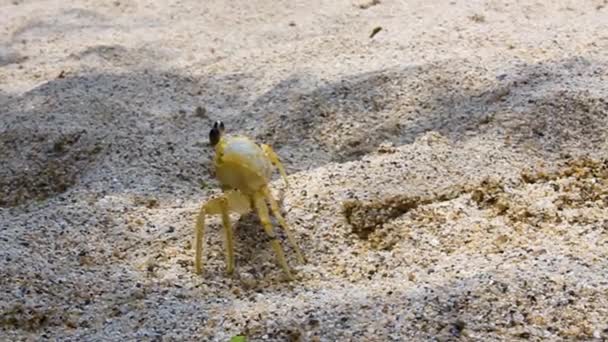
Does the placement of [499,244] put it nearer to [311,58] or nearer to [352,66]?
[352,66]

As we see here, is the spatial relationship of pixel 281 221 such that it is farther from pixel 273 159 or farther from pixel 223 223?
pixel 273 159

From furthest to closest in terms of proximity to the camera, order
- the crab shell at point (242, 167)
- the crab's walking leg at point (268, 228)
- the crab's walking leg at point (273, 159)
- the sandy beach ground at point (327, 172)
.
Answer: the crab's walking leg at point (273, 159) → the crab shell at point (242, 167) → the crab's walking leg at point (268, 228) → the sandy beach ground at point (327, 172)

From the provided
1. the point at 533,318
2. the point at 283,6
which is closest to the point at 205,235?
the point at 533,318

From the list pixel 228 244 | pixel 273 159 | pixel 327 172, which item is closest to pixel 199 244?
pixel 228 244

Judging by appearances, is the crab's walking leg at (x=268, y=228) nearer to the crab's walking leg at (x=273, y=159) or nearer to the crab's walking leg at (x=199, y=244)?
the crab's walking leg at (x=199, y=244)

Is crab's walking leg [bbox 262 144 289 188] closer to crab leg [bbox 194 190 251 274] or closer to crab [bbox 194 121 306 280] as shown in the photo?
crab [bbox 194 121 306 280]

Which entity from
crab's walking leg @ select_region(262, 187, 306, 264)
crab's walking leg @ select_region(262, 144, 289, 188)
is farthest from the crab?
crab's walking leg @ select_region(262, 144, 289, 188)

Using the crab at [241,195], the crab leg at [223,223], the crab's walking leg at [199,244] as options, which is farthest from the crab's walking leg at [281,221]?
the crab's walking leg at [199,244]
